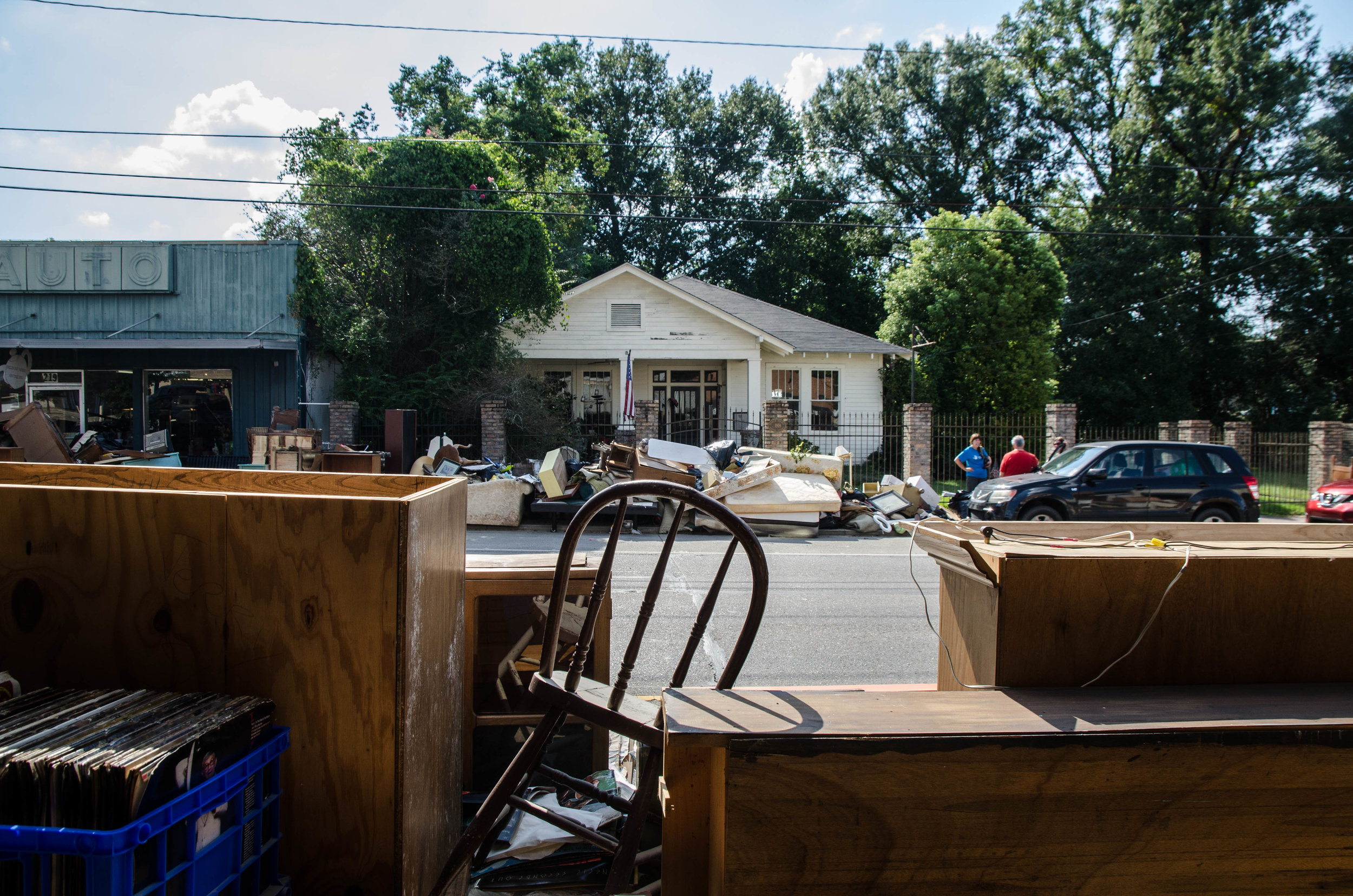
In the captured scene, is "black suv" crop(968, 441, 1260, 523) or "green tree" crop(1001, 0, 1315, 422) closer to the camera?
"black suv" crop(968, 441, 1260, 523)

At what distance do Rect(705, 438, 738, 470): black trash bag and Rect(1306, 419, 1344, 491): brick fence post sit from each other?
1434 centimetres

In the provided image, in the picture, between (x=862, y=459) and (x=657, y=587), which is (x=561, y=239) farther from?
(x=657, y=587)

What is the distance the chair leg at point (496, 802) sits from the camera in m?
2.23

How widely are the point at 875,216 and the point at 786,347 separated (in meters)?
20.8

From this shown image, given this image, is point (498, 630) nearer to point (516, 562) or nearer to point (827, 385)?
point (516, 562)

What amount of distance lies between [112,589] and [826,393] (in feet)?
79.2

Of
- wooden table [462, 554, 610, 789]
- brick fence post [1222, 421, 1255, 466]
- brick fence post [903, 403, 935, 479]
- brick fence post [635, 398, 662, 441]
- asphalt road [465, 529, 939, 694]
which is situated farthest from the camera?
brick fence post [1222, 421, 1255, 466]

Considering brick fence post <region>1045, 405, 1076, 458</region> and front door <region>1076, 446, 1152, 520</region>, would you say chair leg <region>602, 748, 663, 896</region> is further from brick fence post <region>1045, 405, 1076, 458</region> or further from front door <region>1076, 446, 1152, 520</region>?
brick fence post <region>1045, 405, 1076, 458</region>

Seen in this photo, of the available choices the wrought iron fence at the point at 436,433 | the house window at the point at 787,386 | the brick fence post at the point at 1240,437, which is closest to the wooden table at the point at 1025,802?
the wrought iron fence at the point at 436,433

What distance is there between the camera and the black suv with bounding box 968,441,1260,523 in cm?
1196

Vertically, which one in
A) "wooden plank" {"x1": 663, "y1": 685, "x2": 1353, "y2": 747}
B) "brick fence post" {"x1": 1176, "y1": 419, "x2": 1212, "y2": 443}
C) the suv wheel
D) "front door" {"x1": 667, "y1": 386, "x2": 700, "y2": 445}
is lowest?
the suv wheel

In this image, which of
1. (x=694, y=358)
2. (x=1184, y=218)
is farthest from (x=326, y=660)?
(x=1184, y=218)

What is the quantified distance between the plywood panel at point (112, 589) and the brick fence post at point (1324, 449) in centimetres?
2311

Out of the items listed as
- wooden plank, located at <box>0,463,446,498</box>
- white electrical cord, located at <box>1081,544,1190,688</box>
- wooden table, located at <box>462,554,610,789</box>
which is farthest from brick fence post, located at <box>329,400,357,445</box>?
white electrical cord, located at <box>1081,544,1190,688</box>
